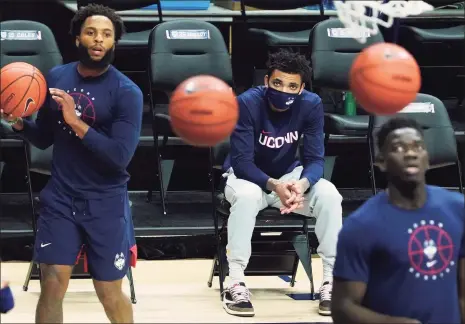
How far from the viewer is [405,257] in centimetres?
339

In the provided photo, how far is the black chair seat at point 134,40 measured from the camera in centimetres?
724

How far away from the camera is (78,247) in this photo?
4410mm

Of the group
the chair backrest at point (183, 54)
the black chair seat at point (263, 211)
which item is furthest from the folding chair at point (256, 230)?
the chair backrest at point (183, 54)

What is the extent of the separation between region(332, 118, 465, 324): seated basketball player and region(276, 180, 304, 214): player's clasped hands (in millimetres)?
1949

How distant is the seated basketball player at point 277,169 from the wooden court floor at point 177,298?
0.44 ft

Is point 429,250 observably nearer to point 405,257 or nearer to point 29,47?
point 405,257

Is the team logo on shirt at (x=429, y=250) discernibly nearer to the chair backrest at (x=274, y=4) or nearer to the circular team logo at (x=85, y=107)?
the circular team logo at (x=85, y=107)

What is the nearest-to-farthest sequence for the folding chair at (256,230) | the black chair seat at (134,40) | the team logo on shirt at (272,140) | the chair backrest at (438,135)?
the team logo on shirt at (272,140) < the folding chair at (256,230) < the chair backrest at (438,135) < the black chair seat at (134,40)

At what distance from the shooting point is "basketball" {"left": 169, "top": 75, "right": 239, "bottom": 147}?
3.75m

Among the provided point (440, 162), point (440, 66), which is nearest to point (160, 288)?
point (440, 162)

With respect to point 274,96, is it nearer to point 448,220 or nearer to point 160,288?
point 160,288

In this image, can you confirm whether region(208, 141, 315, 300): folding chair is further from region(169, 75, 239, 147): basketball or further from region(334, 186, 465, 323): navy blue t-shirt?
region(334, 186, 465, 323): navy blue t-shirt

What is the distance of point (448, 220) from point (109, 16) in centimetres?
173

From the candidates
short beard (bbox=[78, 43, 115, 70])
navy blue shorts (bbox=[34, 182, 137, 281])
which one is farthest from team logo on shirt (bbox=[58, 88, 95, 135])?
navy blue shorts (bbox=[34, 182, 137, 281])
